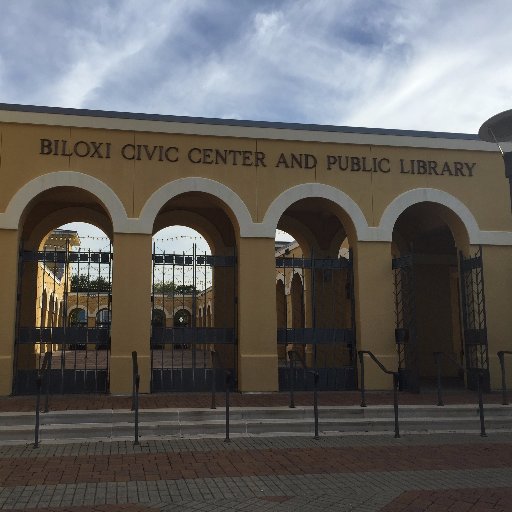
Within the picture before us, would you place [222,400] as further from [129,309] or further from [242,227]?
[242,227]

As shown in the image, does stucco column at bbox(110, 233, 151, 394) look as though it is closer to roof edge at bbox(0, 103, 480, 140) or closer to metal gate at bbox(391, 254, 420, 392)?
roof edge at bbox(0, 103, 480, 140)

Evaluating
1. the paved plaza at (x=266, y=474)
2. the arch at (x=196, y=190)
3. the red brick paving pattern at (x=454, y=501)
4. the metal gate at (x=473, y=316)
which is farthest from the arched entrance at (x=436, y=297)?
the red brick paving pattern at (x=454, y=501)

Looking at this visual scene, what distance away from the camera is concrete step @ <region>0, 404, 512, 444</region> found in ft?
28.0

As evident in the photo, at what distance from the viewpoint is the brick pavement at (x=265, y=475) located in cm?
561

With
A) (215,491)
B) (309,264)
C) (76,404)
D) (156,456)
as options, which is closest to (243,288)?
(309,264)

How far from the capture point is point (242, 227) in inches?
473

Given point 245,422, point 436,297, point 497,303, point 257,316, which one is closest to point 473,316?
point 497,303

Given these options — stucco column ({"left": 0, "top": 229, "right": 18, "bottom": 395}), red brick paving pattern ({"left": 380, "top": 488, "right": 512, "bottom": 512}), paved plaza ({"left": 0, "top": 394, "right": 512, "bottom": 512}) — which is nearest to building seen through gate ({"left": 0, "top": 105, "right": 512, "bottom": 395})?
stucco column ({"left": 0, "top": 229, "right": 18, "bottom": 395})

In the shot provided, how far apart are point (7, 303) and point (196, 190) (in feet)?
13.7

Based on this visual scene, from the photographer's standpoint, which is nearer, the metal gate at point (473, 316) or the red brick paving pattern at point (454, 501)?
the red brick paving pattern at point (454, 501)

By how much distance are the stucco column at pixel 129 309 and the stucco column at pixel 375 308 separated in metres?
4.33

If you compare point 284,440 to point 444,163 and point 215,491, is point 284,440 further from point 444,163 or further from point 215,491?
point 444,163

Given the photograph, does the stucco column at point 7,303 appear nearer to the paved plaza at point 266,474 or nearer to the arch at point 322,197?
the paved plaza at point 266,474

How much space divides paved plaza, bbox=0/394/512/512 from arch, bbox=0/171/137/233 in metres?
4.70
